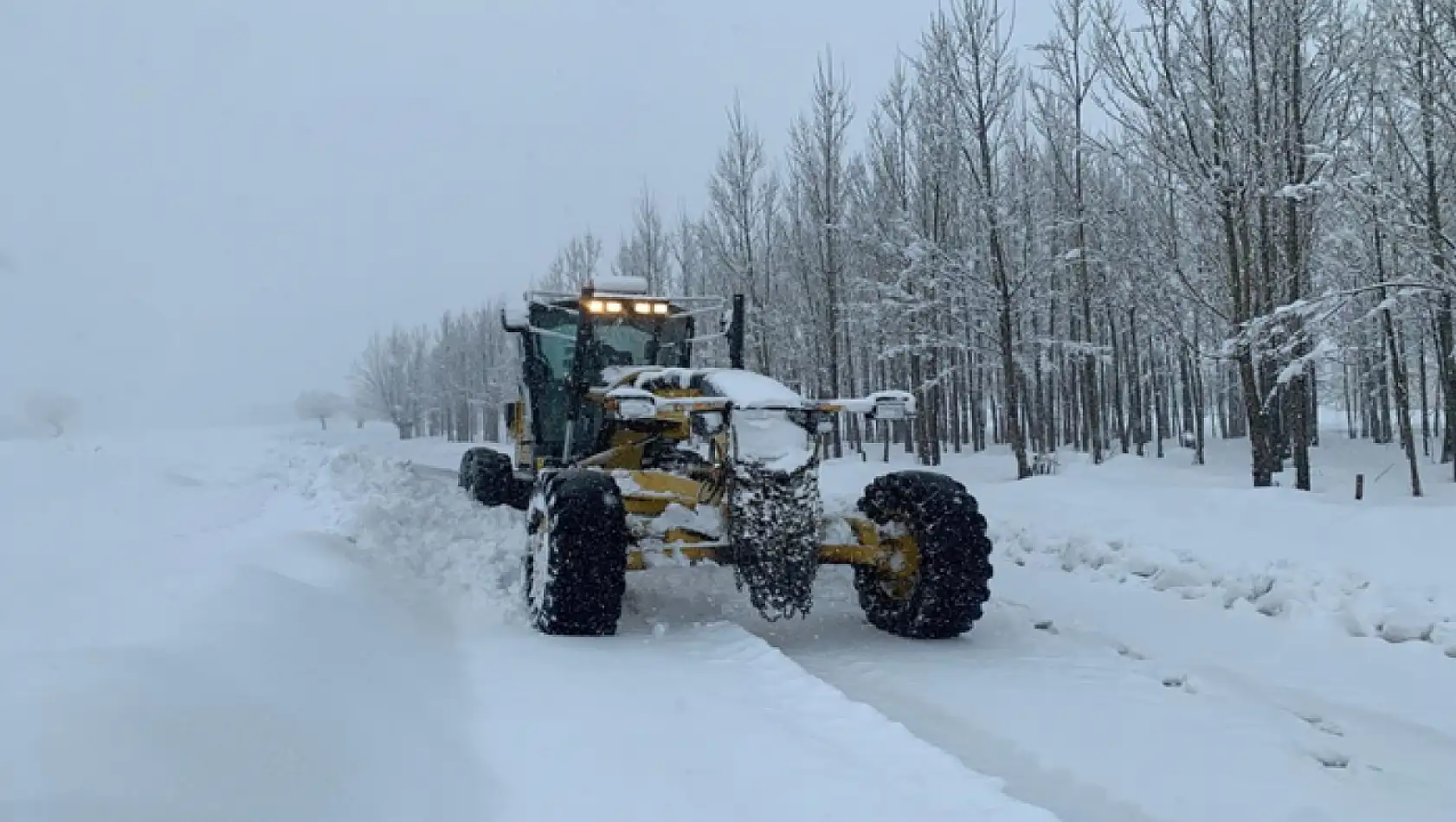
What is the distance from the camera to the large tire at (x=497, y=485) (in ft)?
40.4

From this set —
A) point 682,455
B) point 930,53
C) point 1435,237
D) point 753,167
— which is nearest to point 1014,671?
point 682,455

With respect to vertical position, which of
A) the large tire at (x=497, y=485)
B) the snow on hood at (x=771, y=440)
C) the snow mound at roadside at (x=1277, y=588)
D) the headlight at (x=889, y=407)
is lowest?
the snow mound at roadside at (x=1277, y=588)

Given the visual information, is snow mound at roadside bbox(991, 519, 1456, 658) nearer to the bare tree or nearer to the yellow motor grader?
the yellow motor grader

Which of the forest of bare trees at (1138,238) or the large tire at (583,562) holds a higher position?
the forest of bare trees at (1138,238)

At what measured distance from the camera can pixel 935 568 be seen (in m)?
6.40

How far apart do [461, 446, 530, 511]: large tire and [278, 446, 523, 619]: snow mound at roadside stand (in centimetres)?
35

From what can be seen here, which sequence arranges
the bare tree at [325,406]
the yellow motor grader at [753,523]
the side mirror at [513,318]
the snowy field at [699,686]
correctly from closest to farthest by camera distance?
the snowy field at [699,686], the yellow motor grader at [753,523], the side mirror at [513,318], the bare tree at [325,406]

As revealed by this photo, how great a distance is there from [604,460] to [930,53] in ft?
46.5

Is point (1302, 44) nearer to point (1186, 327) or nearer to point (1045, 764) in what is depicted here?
point (1045, 764)

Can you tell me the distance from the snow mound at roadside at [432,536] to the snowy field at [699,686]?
47mm

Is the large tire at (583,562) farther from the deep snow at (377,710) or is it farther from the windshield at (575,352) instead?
the windshield at (575,352)

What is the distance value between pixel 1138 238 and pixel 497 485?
17.9 m

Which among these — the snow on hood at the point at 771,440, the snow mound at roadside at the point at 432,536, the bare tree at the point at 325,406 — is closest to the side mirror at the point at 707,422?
the snow on hood at the point at 771,440

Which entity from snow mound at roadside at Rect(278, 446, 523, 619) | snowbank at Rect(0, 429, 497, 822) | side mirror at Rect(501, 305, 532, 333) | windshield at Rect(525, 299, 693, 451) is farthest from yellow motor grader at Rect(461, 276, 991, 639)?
side mirror at Rect(501, 305, 532, 333)
